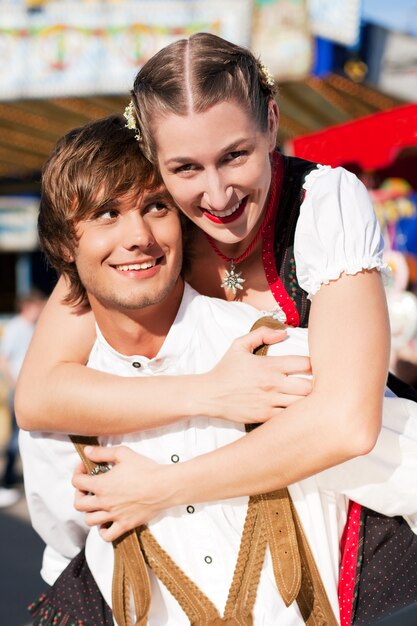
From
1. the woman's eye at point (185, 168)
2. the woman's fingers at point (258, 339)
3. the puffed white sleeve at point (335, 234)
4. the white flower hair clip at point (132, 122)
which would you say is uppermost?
the white flower hair clip at point (132, 122)

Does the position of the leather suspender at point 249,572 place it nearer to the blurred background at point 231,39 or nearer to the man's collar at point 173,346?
the man's collar at point 173,346

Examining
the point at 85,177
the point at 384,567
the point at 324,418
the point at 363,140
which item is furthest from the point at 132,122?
the point at 363,140

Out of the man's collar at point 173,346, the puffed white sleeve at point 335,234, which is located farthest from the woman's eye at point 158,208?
the puffed white sleeve at point 335,234

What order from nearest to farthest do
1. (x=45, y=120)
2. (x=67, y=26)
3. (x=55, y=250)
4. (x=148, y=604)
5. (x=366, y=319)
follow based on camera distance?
(x=366, y=319) → (x=148, y=604) → (x=55, y=250) → (x=67, y=26) → (x=45, y=120)

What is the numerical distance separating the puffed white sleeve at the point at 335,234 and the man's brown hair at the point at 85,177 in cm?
36

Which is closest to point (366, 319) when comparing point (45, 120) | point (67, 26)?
point (67, 26)

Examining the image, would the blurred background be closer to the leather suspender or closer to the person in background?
the person in background

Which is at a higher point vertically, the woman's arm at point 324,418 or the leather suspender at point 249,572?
the woman's arm at point 324,418

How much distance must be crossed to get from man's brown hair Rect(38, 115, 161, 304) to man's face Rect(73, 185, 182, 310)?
0.09 ft

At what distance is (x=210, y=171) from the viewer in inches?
61.2

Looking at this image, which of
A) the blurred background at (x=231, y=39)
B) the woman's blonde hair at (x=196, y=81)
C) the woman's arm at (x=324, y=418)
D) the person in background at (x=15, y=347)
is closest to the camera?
the woman's arm at (x=324, y=418)

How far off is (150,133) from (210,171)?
0.16m

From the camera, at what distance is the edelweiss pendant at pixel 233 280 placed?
1819 millimetres

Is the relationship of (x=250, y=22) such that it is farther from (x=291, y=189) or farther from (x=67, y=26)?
(x=291, y=189)
